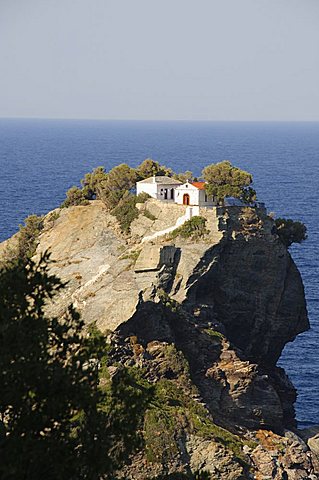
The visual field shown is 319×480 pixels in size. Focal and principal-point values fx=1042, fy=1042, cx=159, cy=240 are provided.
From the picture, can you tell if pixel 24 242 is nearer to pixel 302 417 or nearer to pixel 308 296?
pixel 302 417

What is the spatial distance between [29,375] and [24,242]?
47870mm

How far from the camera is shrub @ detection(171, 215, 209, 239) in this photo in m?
64.6

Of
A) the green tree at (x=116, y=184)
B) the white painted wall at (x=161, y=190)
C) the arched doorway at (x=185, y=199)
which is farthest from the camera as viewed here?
the green tree at (x=116, y=184)

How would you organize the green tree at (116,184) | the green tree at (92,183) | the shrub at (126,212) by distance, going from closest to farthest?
the shrub at (126,212) → the green tree at (116,184) → the green tree at (92,183)

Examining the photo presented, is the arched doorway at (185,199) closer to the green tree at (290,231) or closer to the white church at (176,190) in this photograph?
the white church at (176,190)

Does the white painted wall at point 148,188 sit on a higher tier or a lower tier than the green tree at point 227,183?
lower

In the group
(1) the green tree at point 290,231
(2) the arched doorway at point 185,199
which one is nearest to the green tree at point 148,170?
(2) the arched doorway at point 185,199

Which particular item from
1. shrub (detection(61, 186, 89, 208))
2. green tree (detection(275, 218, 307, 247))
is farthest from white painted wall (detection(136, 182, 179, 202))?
green tree (detection(275, 218, 307, 247))

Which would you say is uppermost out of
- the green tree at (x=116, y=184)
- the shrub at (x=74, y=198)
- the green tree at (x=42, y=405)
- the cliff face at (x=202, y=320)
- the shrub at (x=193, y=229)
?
the green tree at (x=42, y=405)

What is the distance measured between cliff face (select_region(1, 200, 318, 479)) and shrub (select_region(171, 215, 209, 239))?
402mm

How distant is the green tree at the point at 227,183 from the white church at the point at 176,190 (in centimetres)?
64

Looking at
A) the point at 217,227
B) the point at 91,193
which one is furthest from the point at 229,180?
the point at 91,193

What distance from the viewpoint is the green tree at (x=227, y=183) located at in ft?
225

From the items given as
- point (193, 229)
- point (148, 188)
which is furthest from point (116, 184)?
point (193, 229)
